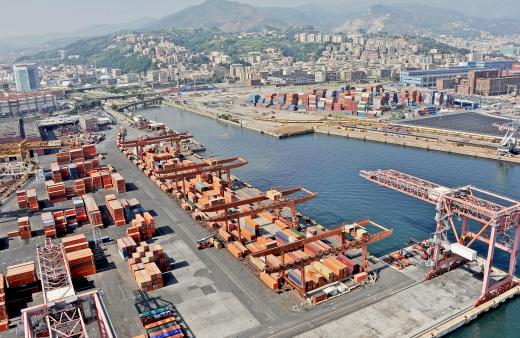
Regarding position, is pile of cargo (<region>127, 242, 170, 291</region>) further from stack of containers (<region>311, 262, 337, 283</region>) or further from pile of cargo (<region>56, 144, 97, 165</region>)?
pile of cargo (<region>56, 144, 97, 165</region>)

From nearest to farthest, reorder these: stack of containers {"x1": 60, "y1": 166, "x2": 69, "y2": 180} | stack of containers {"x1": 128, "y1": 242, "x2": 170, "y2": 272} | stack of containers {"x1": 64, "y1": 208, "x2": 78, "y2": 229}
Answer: stack of containers {"x1": 128, "y1": 242, "x2": 170, "y2": 272} < stack of containers {"x1": 64, "y1": 208, "x2": 78, "y2": 229} < stack of containers {"x1": 60, "y1": 166, "x2": 69, "y2": 180}

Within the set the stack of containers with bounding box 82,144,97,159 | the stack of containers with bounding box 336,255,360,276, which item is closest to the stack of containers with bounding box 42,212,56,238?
the stack of containers with bounding box 336,255,360,276

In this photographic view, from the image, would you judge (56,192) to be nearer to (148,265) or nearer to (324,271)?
(148,265)

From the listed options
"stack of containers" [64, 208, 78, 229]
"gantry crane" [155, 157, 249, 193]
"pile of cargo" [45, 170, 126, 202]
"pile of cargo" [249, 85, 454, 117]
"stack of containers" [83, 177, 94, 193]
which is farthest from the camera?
"pile of cargo" [249, 85, 454, 117]

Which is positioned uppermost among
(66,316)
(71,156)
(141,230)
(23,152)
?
(66,316)

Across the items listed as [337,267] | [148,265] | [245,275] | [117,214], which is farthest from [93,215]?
[337,267]

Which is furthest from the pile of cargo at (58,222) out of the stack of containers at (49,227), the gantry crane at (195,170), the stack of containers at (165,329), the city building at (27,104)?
the city building at (27,104)
